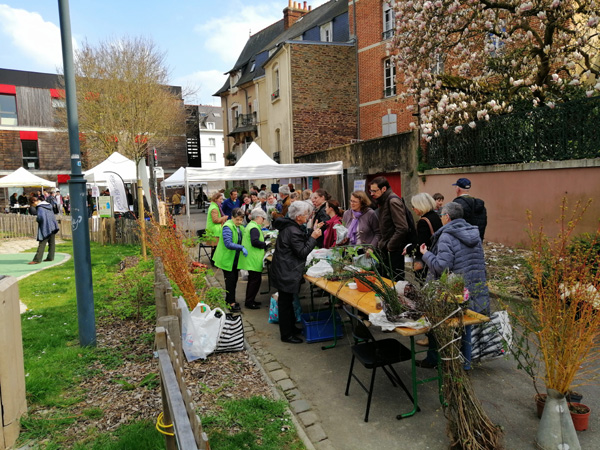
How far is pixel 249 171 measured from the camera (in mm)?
12461

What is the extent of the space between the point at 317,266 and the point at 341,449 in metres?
2.59

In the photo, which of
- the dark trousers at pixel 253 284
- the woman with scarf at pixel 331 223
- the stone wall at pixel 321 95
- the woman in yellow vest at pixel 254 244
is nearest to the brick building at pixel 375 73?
the stone wall at pixel 321 95

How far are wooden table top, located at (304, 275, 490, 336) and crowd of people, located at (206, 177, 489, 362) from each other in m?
0.25

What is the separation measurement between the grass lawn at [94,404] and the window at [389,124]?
17417 millimetres

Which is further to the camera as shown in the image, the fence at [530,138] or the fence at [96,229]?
the fence at [96,229]

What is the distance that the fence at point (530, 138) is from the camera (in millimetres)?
8047

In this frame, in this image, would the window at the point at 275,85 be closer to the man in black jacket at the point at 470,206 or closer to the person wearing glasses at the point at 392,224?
the man in black jacket at the point at 470,206

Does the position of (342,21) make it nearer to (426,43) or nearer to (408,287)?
(426,43)

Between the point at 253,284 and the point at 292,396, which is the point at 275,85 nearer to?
the point at 253,284

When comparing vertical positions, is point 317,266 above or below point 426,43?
below

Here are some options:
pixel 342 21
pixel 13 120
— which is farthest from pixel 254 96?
pixel 13 120

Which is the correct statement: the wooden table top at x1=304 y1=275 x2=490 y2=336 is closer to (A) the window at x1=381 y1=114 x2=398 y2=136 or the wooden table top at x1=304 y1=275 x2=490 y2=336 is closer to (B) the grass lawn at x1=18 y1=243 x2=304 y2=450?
(B) the grass lawn at x1=18 y1=243 x2=304 y2=450

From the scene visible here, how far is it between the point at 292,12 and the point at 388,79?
16.1 meters

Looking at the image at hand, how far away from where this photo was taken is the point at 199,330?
4879 mm
